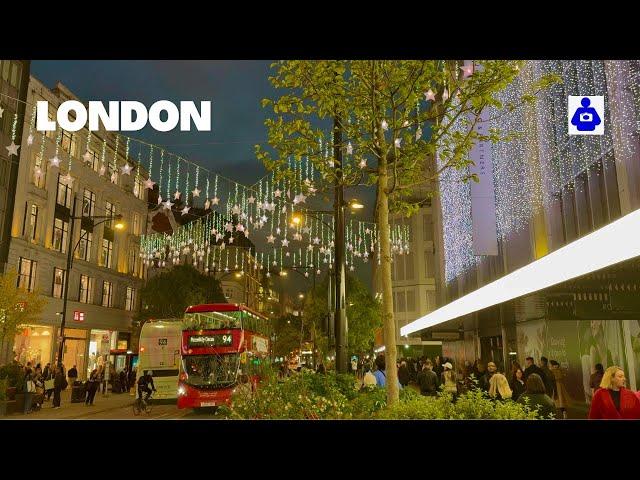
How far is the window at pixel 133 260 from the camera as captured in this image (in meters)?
48.2

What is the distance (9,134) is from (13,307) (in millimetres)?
12102

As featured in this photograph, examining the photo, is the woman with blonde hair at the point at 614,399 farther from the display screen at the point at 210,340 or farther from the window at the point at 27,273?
the window at the point at 27,273

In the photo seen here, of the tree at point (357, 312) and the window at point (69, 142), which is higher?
the window at point (69, 142)

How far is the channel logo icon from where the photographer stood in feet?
34.0

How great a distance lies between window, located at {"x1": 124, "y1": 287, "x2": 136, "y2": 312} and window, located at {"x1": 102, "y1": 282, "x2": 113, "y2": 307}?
2667 mm

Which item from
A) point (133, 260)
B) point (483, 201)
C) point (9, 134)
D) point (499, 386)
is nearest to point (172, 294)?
point (133, 260)

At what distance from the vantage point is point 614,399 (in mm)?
7621

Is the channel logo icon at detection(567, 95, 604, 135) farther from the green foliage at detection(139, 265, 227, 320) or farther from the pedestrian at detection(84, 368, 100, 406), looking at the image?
the green foliage at detection(139, 265, 227, 320)

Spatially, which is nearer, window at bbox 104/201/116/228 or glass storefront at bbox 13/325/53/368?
glass storefront at bbox 13/325/53/368

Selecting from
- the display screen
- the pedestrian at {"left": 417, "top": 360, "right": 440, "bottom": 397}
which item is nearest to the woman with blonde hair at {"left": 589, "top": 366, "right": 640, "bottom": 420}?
the pedestrian at {"left": 417, "top": 360, "right": 440, "bottom": 397}

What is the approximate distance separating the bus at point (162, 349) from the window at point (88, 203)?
1700 cm

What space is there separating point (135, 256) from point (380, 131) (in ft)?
141

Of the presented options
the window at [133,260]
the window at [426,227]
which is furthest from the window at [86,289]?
the window at [426,227]
